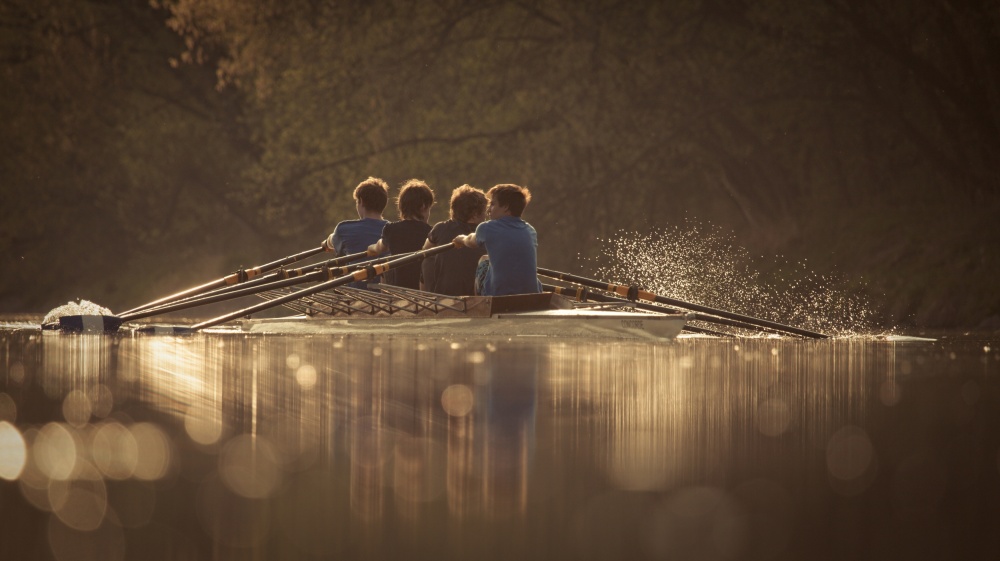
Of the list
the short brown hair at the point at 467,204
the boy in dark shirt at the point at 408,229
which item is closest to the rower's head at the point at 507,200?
the short brown hair at the point at 467,204

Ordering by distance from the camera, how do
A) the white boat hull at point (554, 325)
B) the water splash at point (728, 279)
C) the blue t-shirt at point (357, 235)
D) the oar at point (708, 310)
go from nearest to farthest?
the white boat hull at point (554, 325) < the oar at point (708, 310) < the blue t-shirt at point (357, 235) < the water splash at point (728, 279)

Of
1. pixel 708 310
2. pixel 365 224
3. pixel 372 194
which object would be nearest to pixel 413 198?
pixel 372 194

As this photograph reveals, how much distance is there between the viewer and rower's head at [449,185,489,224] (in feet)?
48.9

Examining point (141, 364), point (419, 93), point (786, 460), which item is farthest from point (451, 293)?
point (419, 93)

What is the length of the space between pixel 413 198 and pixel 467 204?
2.88 feet

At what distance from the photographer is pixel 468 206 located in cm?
1491

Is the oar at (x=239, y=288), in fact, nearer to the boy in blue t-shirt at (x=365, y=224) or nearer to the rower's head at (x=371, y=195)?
the boy in blue t-shirt at (x=365, y=224)

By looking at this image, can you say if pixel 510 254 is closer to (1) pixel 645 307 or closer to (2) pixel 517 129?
(1) pixel 645 307

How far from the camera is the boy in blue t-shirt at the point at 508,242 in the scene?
1398 centimetres

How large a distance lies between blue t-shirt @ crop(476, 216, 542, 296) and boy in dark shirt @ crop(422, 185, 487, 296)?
711 mm

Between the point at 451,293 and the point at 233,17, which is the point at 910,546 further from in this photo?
the point at 233,17

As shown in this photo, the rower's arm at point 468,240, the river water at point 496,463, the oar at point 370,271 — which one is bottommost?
the river water at point 496,463

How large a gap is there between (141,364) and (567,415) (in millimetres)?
4699

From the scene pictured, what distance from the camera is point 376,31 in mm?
27859
